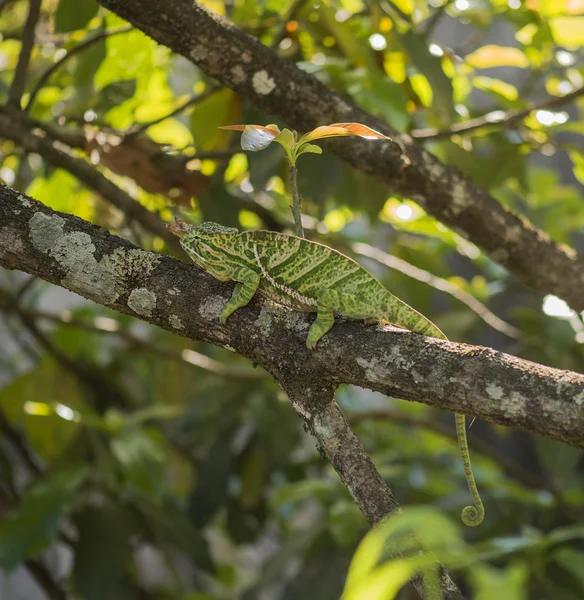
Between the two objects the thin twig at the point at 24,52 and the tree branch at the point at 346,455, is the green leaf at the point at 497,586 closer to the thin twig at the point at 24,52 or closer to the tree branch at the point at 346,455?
the tree branch at the point at 346,455

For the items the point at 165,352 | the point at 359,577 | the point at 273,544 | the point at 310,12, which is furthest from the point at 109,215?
the point at 273,544

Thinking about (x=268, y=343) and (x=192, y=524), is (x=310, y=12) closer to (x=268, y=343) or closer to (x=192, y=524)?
(x=268, y=343)

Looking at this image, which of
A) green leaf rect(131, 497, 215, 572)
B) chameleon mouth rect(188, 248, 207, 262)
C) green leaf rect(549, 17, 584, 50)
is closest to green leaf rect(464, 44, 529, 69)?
green leaf rect(549, 17, 584, 50)

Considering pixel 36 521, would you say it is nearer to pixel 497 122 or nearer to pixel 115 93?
pixel 115 93

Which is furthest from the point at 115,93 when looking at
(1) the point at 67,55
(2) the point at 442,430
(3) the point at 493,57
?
(2) the point at 442,430

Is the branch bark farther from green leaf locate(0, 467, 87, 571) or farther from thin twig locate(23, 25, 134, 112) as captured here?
green leaf locate(0, 467, 87, 571)

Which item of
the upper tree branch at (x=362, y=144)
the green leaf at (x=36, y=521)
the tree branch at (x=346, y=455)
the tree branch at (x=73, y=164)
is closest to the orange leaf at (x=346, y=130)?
the tree branch at (x=346, y=455)
